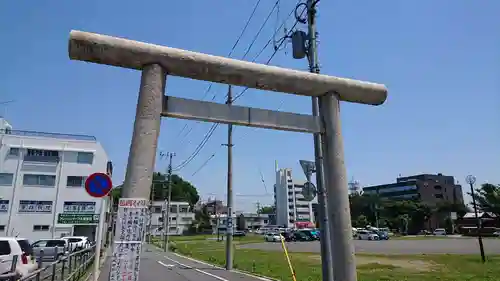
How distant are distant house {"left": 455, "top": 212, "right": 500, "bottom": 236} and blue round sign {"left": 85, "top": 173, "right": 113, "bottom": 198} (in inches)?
2604

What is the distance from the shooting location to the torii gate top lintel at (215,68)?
5.99 metres

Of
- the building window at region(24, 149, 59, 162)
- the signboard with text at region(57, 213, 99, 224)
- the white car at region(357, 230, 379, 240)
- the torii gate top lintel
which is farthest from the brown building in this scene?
the torii gate top lintel

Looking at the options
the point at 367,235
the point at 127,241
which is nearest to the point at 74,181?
the point at 127,241

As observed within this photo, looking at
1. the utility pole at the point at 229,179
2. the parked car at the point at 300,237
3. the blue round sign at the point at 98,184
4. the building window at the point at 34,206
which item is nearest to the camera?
the blue round sign at the point at 98,184

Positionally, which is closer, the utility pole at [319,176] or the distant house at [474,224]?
the utility pole at [319,176]

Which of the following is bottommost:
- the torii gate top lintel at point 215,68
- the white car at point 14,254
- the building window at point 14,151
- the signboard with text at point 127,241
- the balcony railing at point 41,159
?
the white car at point 14,254

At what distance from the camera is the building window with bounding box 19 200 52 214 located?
3712 cm

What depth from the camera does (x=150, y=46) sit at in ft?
20.5

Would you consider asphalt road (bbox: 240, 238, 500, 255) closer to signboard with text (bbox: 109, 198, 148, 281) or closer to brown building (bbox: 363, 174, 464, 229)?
signboard with text (bbox: 109, 198, 148, 281)

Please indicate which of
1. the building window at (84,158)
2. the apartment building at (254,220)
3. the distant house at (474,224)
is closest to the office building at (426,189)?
the distant house at (474,224)

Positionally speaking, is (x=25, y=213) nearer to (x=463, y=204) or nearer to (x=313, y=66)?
(x=313, y=66)

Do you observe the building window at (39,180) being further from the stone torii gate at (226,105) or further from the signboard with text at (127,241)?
the signboard with text at (127,241)

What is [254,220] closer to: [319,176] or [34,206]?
[34,206]

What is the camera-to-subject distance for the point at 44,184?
3841 cm
